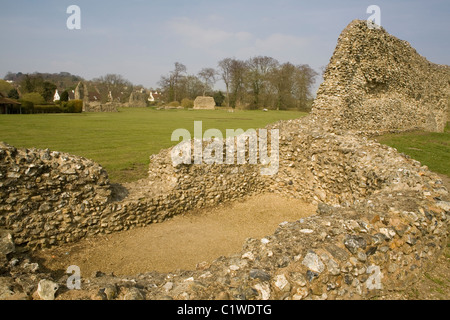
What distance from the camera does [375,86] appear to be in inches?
641

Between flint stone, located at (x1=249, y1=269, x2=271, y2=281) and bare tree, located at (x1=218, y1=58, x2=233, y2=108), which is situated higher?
bare tree, located at (x1=218, y1=58, x2=233, y2=108)

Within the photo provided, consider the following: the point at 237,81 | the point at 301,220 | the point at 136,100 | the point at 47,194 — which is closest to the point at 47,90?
the point at 136,100

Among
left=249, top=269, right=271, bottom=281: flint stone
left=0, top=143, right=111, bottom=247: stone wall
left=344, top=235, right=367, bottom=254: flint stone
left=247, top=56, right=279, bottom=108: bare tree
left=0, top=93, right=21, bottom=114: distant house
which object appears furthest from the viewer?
left=247, top=56, right=279, bottom=108: bare tree

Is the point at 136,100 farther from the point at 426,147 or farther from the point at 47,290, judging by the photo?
the point at 47,290

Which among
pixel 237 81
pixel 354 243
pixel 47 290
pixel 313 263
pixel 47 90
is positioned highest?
pixel 237 81

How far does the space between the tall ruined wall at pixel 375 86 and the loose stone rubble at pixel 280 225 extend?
3.37 metres

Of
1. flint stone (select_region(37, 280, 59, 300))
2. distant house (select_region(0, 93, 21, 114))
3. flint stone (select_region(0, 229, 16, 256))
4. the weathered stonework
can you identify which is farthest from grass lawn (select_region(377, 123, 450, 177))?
the weathered stonework

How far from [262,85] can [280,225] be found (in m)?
63.3

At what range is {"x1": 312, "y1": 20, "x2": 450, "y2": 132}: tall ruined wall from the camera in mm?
13898

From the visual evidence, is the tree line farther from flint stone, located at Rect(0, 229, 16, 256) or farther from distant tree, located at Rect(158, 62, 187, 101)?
flint stone, located at Rect(0, 229, 16, 256)

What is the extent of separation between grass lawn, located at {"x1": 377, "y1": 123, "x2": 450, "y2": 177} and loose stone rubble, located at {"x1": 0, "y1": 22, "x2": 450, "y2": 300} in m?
4.85

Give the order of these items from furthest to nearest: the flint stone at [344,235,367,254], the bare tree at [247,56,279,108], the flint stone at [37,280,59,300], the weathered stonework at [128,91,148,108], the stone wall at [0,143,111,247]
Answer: the weathered stonework at [128,91,148,108] < the bare tree at [247,56,279,108] < the stone wall at [0,143,111,247] < the flint stone at [344,235,367,254] < the flint stone at [37,280,59,300]
